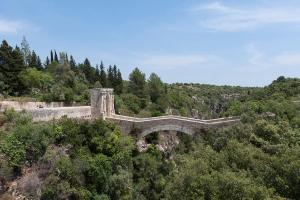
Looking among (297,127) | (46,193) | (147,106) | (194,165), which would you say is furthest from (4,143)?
(147,106)

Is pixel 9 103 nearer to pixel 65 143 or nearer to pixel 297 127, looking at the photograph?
pixel 65 143

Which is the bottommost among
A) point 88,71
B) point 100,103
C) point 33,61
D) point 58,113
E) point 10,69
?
point 58,113

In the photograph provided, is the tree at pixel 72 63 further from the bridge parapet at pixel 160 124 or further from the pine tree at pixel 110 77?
the bridge parapet at pixel 160 124

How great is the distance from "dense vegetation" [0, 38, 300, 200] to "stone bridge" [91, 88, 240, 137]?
1.09 metres

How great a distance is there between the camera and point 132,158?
39156 mm

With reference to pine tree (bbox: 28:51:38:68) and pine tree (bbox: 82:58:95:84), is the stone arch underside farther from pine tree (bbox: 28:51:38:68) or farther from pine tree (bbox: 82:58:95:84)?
pine tree (bbox: 28:51:38:68)

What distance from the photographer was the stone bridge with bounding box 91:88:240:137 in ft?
133

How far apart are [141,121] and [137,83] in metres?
23.0

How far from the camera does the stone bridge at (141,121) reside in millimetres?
40656

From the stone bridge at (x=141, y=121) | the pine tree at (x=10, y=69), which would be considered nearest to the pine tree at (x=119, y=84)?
the pine tree at (x=10, y=69)

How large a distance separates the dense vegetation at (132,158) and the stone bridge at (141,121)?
1.09 meters

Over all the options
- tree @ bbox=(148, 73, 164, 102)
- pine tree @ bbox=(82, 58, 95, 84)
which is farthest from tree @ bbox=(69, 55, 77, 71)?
tree @ bbox=(148, 73, 164, 102)

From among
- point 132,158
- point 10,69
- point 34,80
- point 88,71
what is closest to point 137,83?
point 88,71

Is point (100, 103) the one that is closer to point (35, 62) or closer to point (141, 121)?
point (141, 121)
